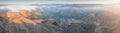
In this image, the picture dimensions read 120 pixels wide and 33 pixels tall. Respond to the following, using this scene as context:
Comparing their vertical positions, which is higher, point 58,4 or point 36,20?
point 58,4

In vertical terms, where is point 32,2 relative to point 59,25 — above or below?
above

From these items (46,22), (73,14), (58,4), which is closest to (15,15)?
(46,22)

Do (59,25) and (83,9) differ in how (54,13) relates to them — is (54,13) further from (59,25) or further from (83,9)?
(83,9)

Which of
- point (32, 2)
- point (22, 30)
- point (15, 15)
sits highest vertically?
point (32, 2)

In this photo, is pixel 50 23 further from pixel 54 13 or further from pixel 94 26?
pixel 94 26

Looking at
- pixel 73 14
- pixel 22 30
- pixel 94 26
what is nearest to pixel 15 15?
pixel 22 30
